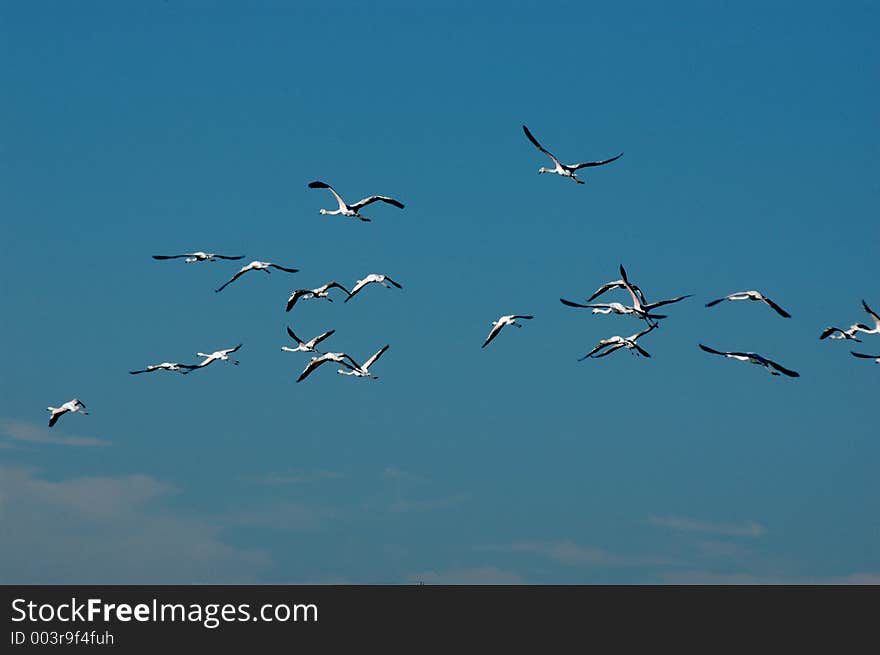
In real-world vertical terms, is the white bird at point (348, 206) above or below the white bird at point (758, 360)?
above

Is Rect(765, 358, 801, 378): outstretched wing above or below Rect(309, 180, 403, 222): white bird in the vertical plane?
below

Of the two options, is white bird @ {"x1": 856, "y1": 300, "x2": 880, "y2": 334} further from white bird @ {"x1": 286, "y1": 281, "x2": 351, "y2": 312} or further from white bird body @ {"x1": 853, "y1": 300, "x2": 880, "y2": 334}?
white bird @ {"x1": 286, "y1": 281, "x2": 351, "y2": 312}

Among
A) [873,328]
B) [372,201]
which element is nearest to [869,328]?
[873,328]

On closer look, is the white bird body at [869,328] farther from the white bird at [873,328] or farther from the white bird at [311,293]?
the white bird at [311,293]

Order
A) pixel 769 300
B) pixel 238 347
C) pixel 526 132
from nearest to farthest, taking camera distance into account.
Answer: pixel 769 300 → pixel 526 132 → pixel 238 347

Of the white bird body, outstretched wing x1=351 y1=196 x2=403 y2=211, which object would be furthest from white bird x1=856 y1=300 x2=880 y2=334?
outstretched wing x1=351 y1=196 x2=403 y2=211

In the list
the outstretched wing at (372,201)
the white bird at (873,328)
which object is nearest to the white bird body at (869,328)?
the white bird at (873,328)

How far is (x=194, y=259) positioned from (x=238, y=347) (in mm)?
7135

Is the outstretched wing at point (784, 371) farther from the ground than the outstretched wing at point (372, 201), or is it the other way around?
the outstretched wing at point (372, 201)

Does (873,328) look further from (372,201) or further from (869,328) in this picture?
(372,201)

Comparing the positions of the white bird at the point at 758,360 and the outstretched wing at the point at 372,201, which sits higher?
the outstretched wing at the point at 372,201
